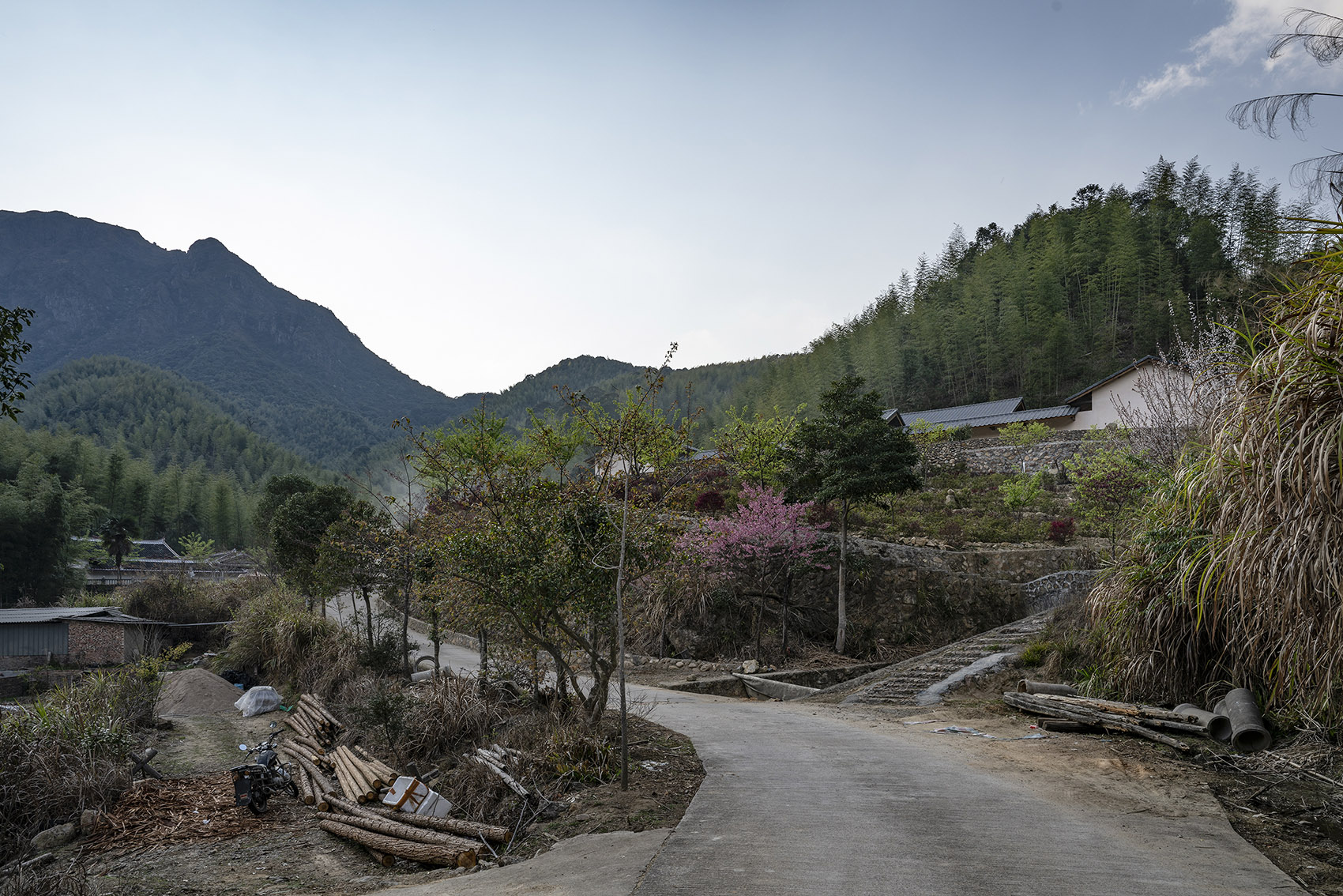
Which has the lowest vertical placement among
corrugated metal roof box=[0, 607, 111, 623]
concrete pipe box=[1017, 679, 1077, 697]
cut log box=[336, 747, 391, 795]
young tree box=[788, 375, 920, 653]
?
corrugated metal roof box=[0, 607, 111, 623]

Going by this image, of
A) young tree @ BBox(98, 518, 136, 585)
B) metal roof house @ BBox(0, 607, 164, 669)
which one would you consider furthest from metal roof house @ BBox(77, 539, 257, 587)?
metal roof house @ BBox(0, 607, 164, 669)

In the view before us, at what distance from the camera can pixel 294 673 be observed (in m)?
17.3

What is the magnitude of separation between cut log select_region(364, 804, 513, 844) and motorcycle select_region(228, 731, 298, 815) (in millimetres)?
2495

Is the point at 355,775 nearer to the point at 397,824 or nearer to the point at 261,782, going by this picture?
the point at 261,782

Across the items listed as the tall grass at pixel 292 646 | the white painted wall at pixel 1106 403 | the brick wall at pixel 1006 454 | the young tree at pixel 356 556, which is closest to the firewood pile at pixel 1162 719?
the young tree at pixel 356 556

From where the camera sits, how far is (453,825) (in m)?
6.66

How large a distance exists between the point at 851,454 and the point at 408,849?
1333 cm

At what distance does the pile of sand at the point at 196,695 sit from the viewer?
16.2 metres

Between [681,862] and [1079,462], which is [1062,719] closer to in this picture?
[681,862]

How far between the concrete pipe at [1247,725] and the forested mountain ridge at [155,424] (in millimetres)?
→ 93857

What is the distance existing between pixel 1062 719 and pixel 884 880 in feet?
19.9

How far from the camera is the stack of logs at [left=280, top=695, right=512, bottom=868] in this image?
6.39m

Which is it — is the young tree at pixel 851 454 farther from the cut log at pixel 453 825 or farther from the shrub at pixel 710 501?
the cut log at pixel 453 825

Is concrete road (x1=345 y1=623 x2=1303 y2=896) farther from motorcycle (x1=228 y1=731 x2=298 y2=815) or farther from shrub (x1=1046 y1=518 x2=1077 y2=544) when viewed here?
shrub (x1=1046 y1=518 x2=1077 y2=544)
